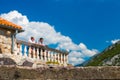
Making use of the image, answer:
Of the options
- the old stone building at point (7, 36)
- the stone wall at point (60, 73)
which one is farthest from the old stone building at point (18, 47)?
the stone wall at point (60, 73)

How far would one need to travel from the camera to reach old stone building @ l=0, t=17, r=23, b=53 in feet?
95.1

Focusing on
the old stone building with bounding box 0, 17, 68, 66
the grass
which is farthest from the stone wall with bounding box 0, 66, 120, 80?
the grass

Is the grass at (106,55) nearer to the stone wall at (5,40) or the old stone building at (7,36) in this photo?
the old stone building at (7,36)

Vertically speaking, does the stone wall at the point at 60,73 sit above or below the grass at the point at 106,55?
below

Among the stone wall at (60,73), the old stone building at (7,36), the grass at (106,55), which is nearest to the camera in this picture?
the stone wall at (60,73)

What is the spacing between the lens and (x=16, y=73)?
31.3 ft

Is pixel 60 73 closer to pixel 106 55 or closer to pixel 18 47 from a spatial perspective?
pixel 18 47

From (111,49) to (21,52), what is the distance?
55.1 feet

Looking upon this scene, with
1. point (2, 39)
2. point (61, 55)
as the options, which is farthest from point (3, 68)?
point (61, 55)

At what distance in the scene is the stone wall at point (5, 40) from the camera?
95.1 ft

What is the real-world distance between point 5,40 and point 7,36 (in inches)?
14.7

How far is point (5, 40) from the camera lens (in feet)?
96.8

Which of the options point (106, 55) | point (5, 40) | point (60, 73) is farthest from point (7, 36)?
point (60, 73)

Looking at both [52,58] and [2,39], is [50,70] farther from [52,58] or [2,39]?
[52,58]
